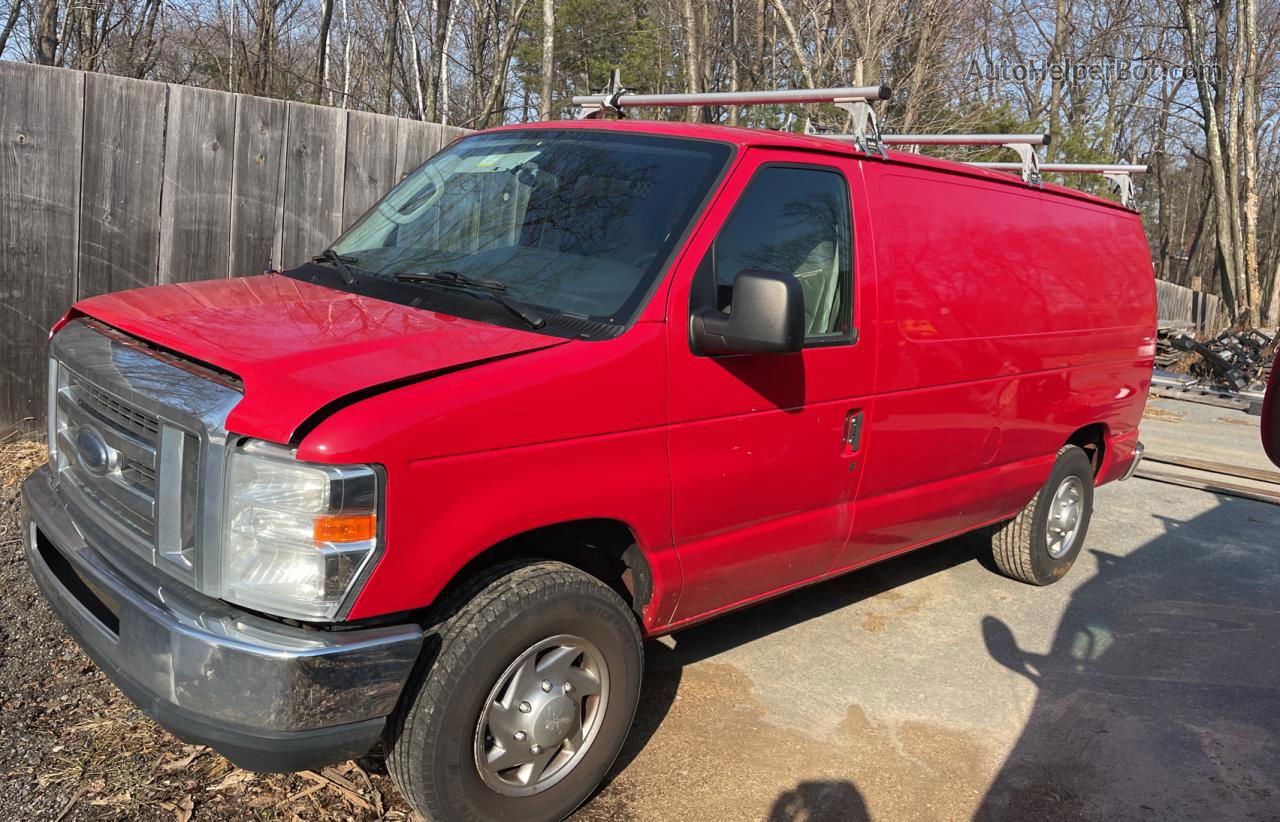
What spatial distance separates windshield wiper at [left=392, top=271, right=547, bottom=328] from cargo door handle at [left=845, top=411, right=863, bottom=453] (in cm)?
142

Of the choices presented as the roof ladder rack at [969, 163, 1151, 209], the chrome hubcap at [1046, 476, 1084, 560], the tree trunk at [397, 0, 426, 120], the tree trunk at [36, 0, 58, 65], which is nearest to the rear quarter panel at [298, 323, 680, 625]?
the chrome hubcap at [1046, 476, 1084, 560]

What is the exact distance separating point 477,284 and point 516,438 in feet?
2.57

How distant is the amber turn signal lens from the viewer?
8.37ft

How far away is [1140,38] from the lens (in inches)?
1236

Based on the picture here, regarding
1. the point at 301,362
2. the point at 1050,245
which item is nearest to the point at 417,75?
the point at 1050,245

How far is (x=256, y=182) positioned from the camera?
260 inches

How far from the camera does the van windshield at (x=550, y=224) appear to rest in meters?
3.39

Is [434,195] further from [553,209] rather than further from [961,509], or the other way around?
[961,509]

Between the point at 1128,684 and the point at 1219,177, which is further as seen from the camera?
→ the point at 1219,177

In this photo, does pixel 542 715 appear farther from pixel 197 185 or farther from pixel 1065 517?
pixel 197 185

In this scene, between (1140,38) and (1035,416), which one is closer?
(1035,416)

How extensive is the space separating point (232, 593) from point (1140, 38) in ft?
115

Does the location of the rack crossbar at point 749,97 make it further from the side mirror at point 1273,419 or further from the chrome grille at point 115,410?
the chrome grille at point 115,410

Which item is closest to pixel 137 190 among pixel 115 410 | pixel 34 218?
pixel 34 218
